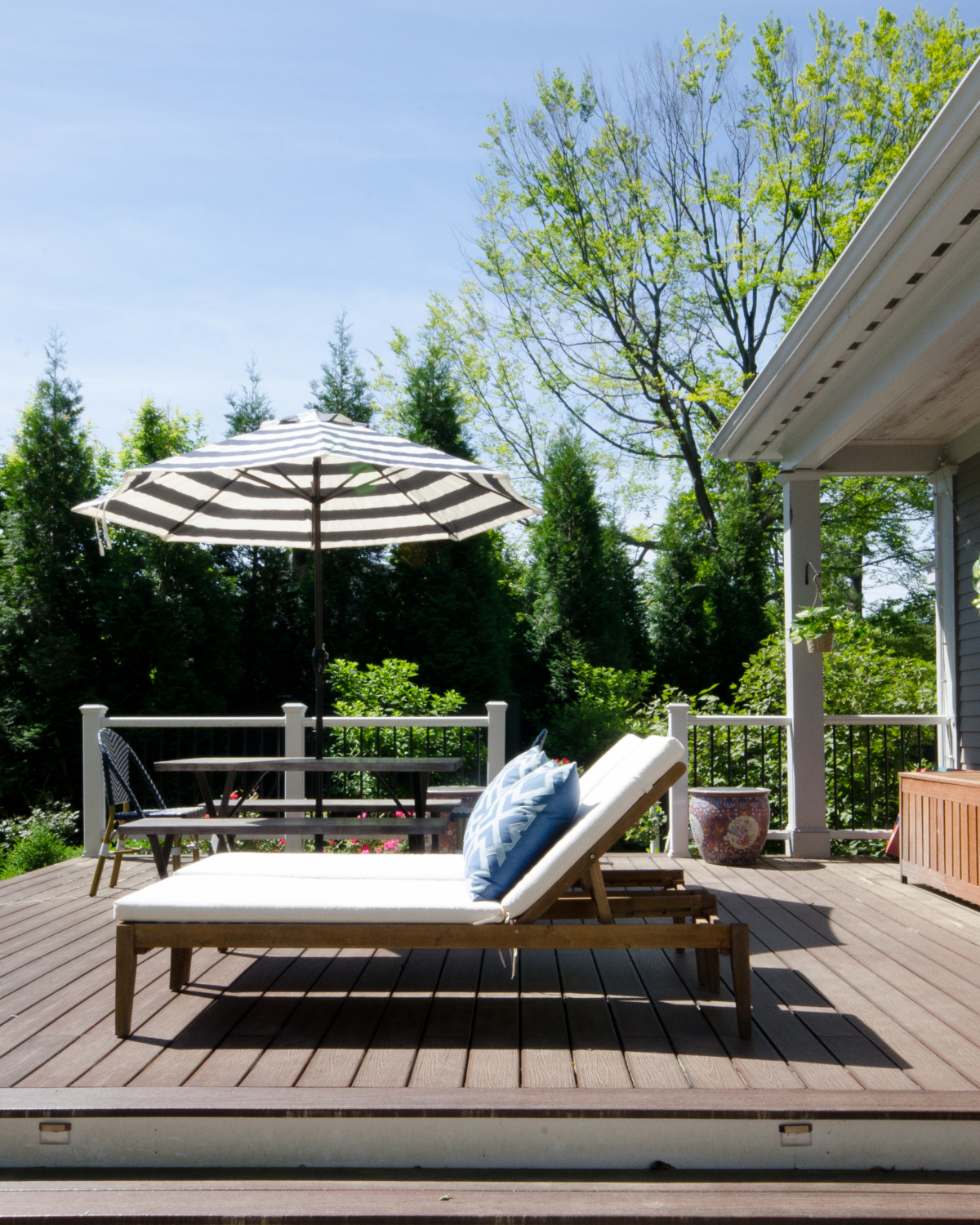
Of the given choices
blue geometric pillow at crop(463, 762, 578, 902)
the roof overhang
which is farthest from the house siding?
blue geometric pillow at crop(463, 762, 578, 902)

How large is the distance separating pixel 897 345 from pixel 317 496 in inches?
112

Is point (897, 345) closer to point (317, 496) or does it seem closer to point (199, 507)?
point (317, 496)

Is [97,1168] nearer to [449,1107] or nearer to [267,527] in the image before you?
[449,1107]

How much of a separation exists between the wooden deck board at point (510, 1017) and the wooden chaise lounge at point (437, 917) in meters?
0.23

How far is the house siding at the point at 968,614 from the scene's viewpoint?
6160 millimetres

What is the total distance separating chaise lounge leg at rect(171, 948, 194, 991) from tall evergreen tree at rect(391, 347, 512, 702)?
8.83m

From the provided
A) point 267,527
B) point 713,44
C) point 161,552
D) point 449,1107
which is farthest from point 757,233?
→ point 449,1107

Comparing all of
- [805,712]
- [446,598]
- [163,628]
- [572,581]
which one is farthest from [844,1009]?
[572,581]

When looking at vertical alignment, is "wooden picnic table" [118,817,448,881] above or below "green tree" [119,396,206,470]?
below

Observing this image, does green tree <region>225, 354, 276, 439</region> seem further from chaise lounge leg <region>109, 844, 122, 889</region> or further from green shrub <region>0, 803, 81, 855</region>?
chaise lounge leg <region>109, 844, 122, 889</region>

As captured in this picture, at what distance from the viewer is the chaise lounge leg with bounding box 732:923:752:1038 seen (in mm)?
2674

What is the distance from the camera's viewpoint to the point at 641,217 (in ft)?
55.9

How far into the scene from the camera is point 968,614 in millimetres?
6383

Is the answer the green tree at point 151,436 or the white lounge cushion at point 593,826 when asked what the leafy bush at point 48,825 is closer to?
the green tree at point 151,436
